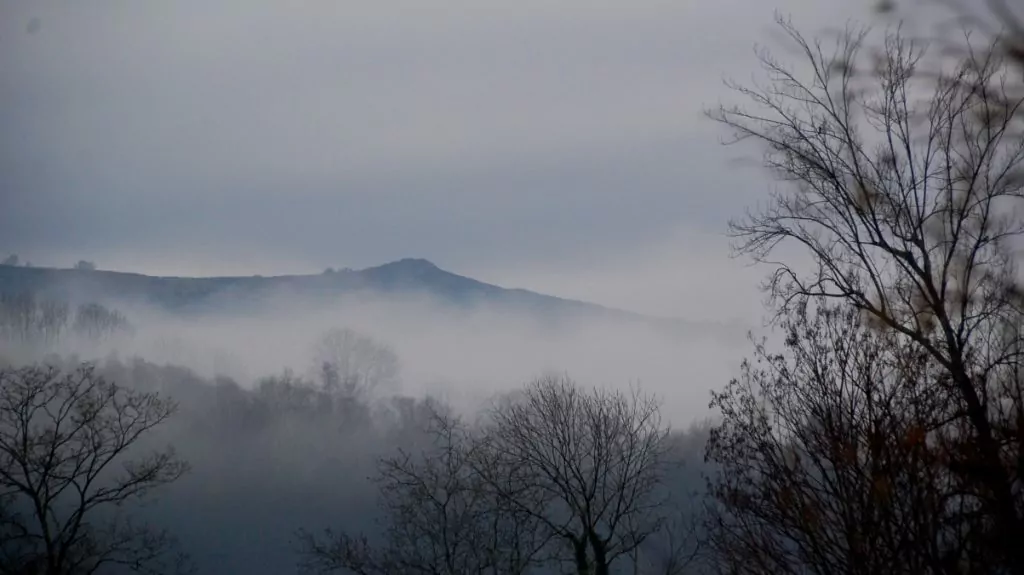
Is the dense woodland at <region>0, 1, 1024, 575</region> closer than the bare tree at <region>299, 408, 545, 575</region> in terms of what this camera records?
Yes

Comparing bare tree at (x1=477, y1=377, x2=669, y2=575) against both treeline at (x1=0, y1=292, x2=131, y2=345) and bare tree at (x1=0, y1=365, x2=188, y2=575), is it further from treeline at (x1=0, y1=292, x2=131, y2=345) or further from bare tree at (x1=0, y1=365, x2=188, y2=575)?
treeline at (x1=0, y1=292, x2=131, y2=345)

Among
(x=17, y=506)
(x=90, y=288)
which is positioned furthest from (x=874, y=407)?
(x=90, y=288)

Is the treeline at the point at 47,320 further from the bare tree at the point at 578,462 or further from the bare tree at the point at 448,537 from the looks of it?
the bare tree at the point at 578,462

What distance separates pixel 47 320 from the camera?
42750 millimetres

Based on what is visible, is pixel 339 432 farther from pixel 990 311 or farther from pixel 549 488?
pixel 990 311

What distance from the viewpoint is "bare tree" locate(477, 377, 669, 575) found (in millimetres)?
17953

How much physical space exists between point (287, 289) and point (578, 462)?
186ft

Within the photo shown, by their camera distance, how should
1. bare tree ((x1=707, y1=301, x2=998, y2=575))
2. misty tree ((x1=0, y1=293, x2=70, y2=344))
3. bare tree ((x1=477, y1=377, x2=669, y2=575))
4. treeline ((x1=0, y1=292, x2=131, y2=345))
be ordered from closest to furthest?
1. bare tree ((x1=707, y1=301, x2=998, y2=575))
2. bare tree ((x1=477, y1=377, x2=669, y2=575))
3. misty tree ((x1=0, y1=293, x2=70, y2=344))
4. treeline ((x1=0, y1=292, x2=131, y2=345))

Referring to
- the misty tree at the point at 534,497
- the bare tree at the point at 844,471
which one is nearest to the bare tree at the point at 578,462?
the misty tree at the point at 534,497

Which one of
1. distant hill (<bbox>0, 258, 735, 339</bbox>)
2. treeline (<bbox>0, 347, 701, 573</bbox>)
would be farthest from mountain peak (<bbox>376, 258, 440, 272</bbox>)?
treeline (<bbox>0, 347, 701, 573</bbox>)

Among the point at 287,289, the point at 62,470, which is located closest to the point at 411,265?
the point at 287,289

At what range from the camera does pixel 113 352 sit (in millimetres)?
44125

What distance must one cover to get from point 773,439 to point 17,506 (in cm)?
2103

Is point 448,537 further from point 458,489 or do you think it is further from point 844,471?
point 844,471
